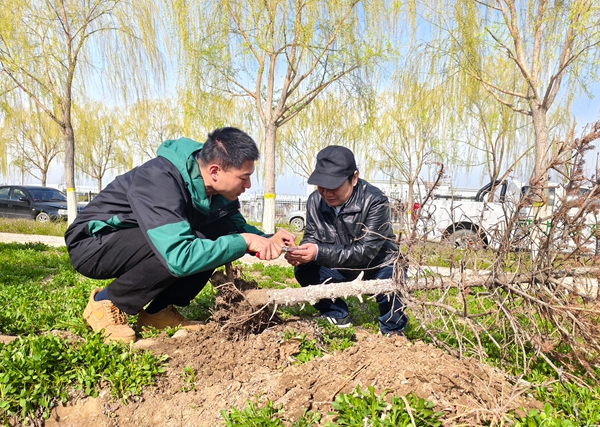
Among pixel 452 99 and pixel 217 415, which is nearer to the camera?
pixel 217 415

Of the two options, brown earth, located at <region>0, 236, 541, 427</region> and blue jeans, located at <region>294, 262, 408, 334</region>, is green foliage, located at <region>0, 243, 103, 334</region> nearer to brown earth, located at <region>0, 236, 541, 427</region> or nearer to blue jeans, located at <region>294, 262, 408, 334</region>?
brown earth, located at <region>0, 236, 541, 427</region>

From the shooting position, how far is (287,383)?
86.9 inches

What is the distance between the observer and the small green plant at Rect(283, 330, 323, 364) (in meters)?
2.57

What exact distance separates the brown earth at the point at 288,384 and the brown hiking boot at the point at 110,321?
303 millimetres

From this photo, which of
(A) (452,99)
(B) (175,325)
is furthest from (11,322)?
(A) (452,99)

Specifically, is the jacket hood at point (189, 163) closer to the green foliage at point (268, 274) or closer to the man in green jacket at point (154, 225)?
the man in green jacket at point (154, 225)

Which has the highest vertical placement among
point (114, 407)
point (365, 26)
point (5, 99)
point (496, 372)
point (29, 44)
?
point (365, 26)

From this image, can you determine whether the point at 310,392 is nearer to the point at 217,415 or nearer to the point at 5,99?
the point at 217,415

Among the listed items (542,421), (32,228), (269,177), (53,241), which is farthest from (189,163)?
(32,228)

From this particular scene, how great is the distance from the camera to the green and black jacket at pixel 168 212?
240 centimetres

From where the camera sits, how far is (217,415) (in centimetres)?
210

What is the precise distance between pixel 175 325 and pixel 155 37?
10.3 meters

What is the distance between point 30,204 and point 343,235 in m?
15.2

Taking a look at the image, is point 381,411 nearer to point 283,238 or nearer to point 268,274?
point 283,238
